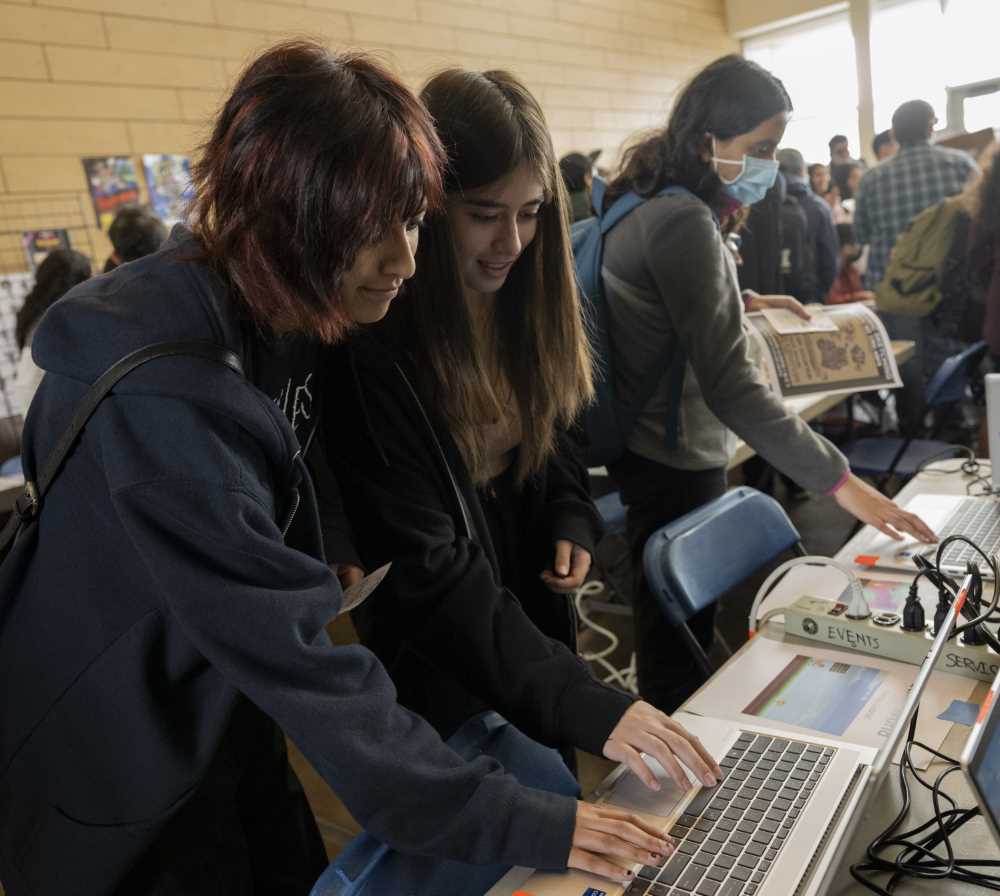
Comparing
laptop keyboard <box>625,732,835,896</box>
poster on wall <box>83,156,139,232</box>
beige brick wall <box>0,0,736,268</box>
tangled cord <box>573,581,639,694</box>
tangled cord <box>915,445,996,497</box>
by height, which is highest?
beige brick wall <box>0,0,736,268</box>

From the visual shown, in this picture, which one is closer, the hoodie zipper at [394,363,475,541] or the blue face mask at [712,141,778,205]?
the hoodie zipper at [394,363,475,541]

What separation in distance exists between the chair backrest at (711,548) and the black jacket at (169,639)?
0.76 meters

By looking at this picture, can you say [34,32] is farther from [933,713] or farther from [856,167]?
[856,167]

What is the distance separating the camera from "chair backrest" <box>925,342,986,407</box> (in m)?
2.96

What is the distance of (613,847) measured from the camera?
791 millimetres

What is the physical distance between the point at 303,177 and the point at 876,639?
0.98m

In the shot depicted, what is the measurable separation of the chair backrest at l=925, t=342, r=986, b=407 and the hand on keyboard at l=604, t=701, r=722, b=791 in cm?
245

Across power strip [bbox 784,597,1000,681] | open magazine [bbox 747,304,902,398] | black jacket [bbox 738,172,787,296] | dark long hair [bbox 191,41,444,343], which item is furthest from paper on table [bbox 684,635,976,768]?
black jacket [bbox 738,172,787,296]

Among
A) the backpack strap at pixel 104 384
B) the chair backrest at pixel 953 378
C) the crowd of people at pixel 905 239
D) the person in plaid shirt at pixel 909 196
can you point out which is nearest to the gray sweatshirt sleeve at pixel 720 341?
the backpack strap at pixel 104 384

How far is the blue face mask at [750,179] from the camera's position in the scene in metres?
1.73

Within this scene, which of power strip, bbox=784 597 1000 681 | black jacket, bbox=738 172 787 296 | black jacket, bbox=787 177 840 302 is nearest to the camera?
power strip, bbox=784 597 1000 681

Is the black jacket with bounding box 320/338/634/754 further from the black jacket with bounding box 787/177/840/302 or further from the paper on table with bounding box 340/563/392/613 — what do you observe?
the black jacket with bounding box 787/177/840/302

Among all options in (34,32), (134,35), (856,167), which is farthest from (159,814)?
(856,167)

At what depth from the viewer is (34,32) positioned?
3393mm
